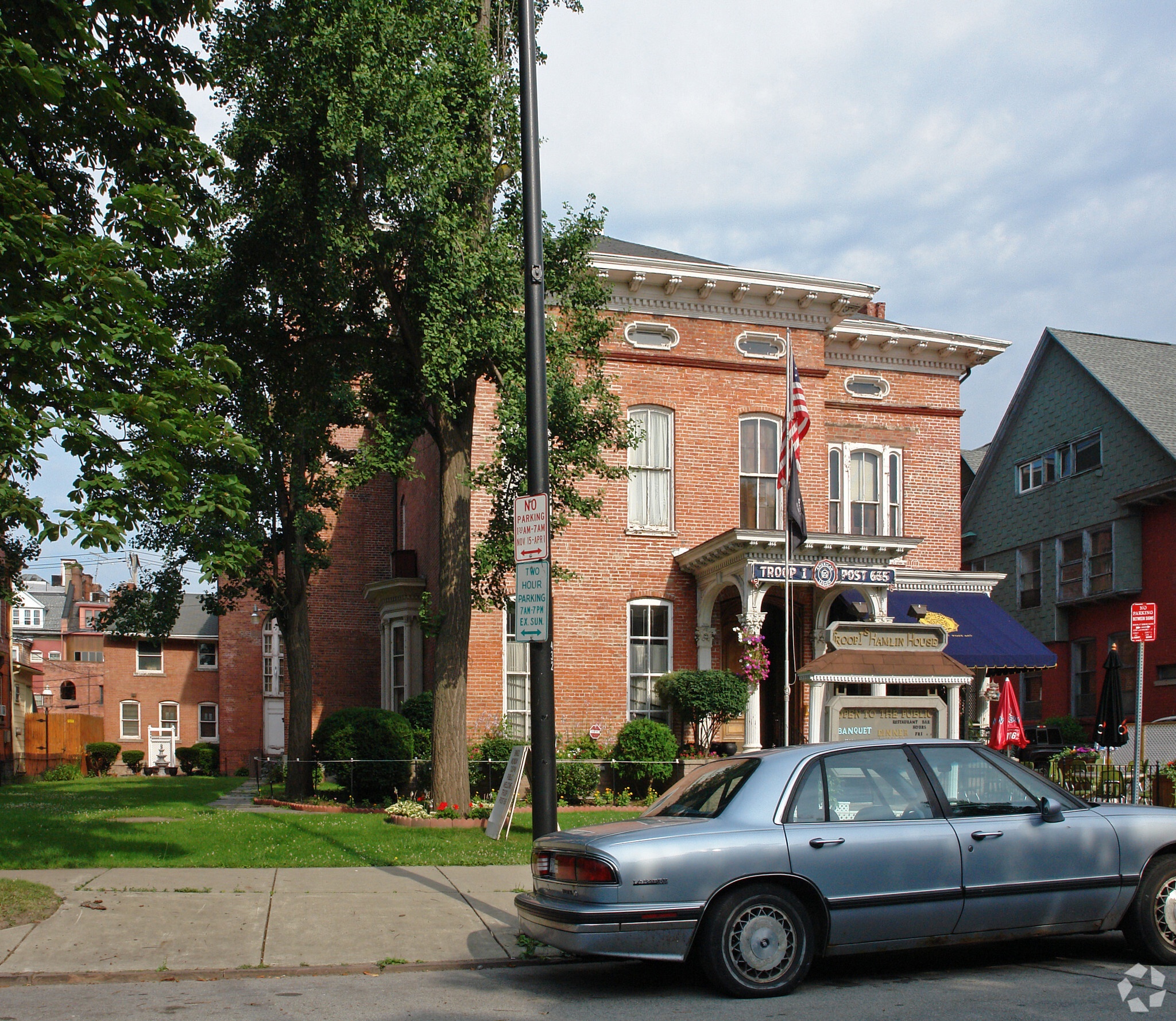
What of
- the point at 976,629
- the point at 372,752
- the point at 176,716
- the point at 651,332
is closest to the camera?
the point at 372,752

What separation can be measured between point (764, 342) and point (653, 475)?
145 inches

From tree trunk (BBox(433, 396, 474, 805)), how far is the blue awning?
33.0 ft

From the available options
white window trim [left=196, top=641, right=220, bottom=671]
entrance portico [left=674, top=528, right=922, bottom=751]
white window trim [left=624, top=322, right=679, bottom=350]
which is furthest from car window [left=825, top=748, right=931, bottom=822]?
white window trim [left=196, top=641, right=220, bottom=671]

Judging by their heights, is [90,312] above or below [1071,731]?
above

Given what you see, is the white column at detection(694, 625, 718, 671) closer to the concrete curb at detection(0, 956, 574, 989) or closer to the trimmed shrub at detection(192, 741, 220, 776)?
the concrete curb at detection(0, 956, 574, 989)

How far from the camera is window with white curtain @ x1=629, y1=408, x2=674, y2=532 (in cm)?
2178

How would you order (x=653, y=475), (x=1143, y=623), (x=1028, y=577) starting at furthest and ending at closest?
(x=1028, y=577), (x=653, y=475), (x=1143, y=623)

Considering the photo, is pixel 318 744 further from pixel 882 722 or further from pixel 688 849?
pixel 688 849

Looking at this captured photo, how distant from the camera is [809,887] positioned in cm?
673

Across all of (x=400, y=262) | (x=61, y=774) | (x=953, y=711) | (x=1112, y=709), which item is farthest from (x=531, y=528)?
(x=61, y=774)

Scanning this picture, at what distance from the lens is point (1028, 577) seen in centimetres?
3406

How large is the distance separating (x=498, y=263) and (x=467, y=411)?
237cm

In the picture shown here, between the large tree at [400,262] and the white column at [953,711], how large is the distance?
21.5 feet

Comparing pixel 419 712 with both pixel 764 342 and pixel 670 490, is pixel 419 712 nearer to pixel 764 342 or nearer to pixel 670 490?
pixel 670 490
